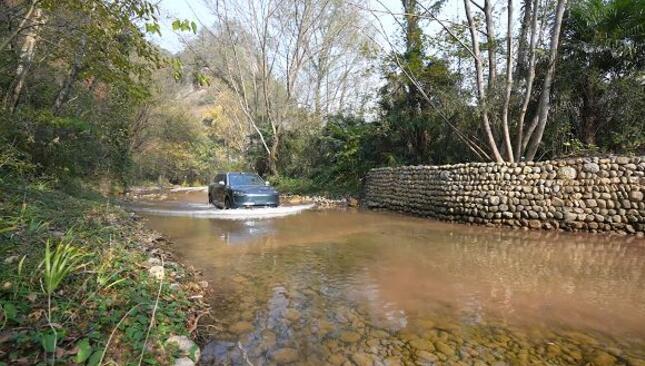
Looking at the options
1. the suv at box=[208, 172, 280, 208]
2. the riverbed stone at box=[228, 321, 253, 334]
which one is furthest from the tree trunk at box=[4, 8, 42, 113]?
the riverbed stone at box=[228, 321, 253, 334]

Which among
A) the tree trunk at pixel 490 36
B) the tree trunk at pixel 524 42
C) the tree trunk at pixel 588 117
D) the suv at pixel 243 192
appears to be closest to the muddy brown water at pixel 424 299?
the suv at pixel 243 192

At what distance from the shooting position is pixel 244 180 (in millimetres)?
13352

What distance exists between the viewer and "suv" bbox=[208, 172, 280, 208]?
12508mm

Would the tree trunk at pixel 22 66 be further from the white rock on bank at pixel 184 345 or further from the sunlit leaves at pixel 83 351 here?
the sunlit leaves at pixel 83 351

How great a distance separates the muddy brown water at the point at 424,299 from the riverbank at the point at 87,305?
0.43 metres

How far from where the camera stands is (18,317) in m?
2.50

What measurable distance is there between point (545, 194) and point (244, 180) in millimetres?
8952

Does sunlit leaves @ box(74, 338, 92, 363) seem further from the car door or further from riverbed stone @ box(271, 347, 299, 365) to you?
the car door

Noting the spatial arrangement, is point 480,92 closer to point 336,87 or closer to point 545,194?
point 545,194

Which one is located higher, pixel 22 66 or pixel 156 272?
pixel 22 66

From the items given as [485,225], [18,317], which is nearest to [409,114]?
[485,225]

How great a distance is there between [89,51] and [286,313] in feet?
13.7

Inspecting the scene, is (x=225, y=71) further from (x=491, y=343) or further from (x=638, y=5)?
(x=491, y=343)

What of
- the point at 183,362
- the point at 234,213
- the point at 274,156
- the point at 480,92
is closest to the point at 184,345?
the point at 183,362
